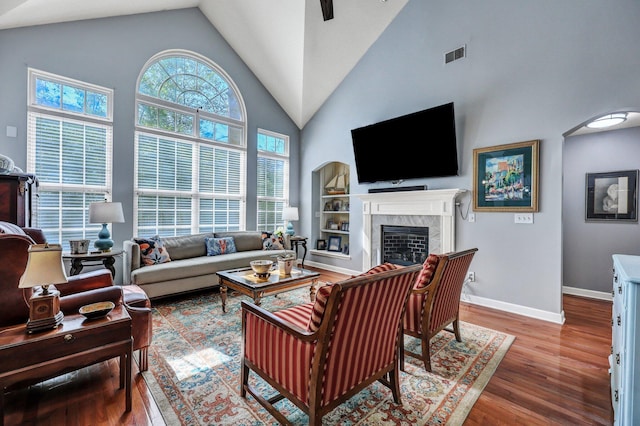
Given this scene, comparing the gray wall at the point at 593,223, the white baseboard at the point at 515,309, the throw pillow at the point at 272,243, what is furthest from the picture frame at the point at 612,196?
the throw pillow at the point at 272,243

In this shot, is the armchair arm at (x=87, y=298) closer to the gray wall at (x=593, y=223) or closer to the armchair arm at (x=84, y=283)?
the armchair arm at (x=84, y=283)

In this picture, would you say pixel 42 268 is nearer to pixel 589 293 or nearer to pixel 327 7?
pixel 327 7

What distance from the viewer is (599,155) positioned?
3.95m

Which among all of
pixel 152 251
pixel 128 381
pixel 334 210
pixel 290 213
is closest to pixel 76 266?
pixel 152 251

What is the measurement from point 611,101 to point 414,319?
3066 mm

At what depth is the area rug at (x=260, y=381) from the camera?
167 cm

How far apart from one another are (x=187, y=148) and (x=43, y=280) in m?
3.77

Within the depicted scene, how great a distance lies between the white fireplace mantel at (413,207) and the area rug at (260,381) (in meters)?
1.42

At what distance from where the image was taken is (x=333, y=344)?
54.0 inches

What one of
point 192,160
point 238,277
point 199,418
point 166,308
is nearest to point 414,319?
point 199,418

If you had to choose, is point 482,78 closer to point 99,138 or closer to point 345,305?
point 345,305

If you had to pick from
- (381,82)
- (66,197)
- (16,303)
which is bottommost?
(16,303)

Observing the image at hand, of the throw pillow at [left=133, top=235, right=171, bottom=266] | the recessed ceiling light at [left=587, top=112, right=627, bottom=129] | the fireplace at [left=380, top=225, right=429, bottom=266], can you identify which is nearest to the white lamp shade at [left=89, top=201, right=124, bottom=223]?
the throw pillow at [left=133, top=235, right=171, bottom=266]

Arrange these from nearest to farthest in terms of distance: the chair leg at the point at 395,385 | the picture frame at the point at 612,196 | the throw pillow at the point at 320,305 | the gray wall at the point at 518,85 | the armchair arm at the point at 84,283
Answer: the throw pillow at the point at 320,305 < the chair leg at the point at 395,385 < the armchair arm at the point at 84,283 < the gray wall at the point at 518,85 < the picture frame at the point at 612,196
